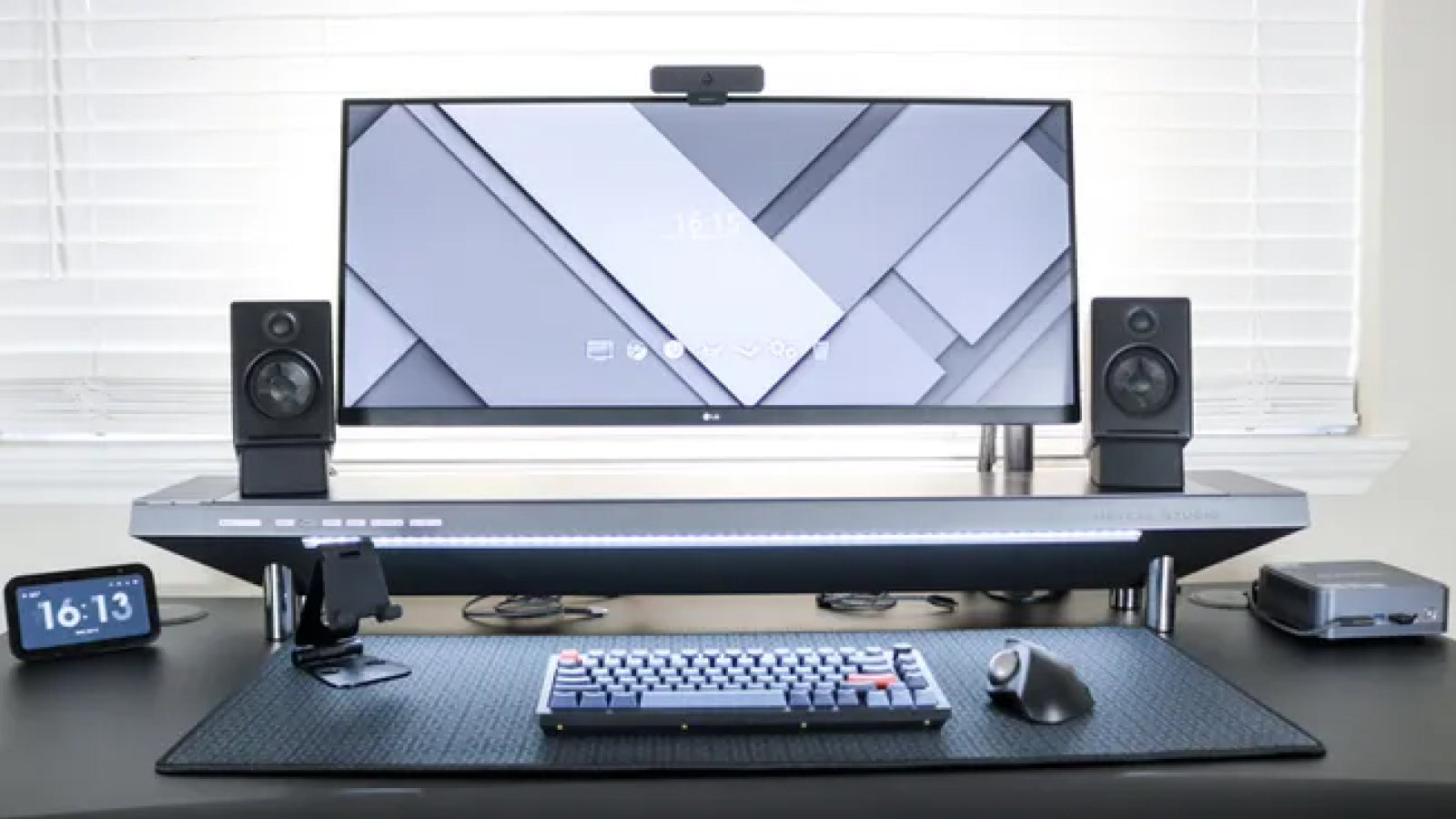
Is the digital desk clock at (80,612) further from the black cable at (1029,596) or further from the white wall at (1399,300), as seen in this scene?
the black cable at (1029,596)

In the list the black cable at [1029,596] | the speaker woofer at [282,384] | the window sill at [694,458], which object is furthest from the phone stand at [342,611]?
the black cable at [1029,596]

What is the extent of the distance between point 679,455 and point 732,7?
24.7 inches

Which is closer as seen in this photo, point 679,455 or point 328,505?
point 328,505

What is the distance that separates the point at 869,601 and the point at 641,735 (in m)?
0.58

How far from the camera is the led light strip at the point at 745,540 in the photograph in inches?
59.6

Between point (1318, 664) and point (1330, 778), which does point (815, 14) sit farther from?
point (1330, 778)

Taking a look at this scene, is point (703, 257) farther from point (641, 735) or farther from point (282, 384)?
point (641, 735)

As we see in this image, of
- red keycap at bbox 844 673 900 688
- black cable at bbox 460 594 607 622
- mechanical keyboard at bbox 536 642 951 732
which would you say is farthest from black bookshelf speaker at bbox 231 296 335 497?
red keycap at bbox 844 673 900 688

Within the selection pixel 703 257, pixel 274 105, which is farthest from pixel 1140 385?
pixel 274 105

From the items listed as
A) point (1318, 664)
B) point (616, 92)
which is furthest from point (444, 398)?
point (1318, 664)

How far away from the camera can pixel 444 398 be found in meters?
1.62

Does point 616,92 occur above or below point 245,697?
above

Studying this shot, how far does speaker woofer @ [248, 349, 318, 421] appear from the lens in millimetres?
1559

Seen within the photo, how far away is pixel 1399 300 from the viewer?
1946mm
